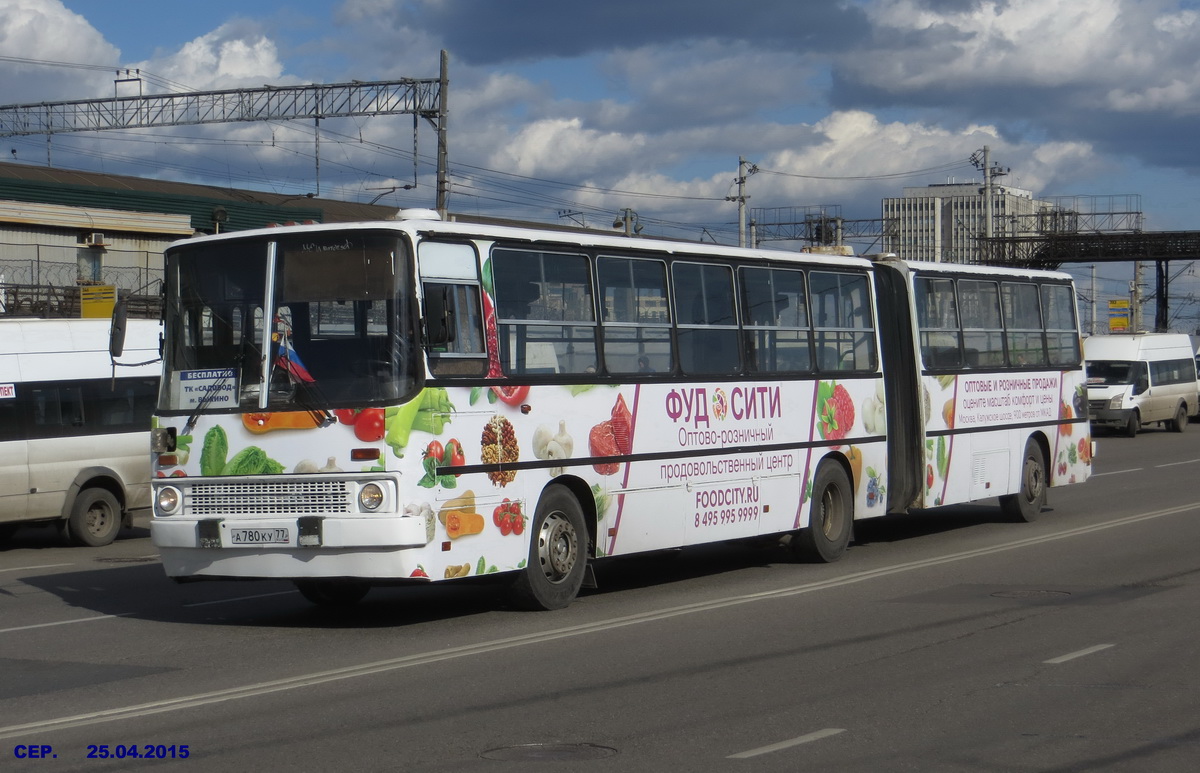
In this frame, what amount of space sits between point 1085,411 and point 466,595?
11.1 m

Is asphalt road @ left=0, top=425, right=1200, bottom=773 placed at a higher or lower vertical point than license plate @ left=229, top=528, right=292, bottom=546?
lower

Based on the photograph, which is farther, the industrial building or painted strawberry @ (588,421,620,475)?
the industrial building

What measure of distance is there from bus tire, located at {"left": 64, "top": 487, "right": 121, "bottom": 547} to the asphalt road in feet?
10.8

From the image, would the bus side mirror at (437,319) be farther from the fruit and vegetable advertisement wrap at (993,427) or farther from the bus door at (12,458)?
the bus door at (12,458)

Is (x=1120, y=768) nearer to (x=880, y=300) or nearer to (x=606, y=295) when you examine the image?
(x=606, y=295)

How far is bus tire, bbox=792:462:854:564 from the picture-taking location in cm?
1541

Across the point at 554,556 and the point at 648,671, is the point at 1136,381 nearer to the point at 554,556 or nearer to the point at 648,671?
the point at 554,556

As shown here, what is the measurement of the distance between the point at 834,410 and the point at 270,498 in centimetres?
691

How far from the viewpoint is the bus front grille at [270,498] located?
1079cm

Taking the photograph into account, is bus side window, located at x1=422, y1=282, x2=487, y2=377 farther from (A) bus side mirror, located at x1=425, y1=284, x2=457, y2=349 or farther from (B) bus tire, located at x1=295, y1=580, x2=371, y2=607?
(B) bus tire, located at x1=295, y1=580, x2=371, y2=607

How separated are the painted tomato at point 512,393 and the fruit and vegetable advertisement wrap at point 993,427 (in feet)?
22.9

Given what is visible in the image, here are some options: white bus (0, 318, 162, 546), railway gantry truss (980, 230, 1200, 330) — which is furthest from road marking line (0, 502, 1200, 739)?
railway gantry truss (980, 230, 1200, 330)

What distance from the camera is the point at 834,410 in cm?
1583

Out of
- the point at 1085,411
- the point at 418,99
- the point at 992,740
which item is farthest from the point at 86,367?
Result: the point at 418,99
